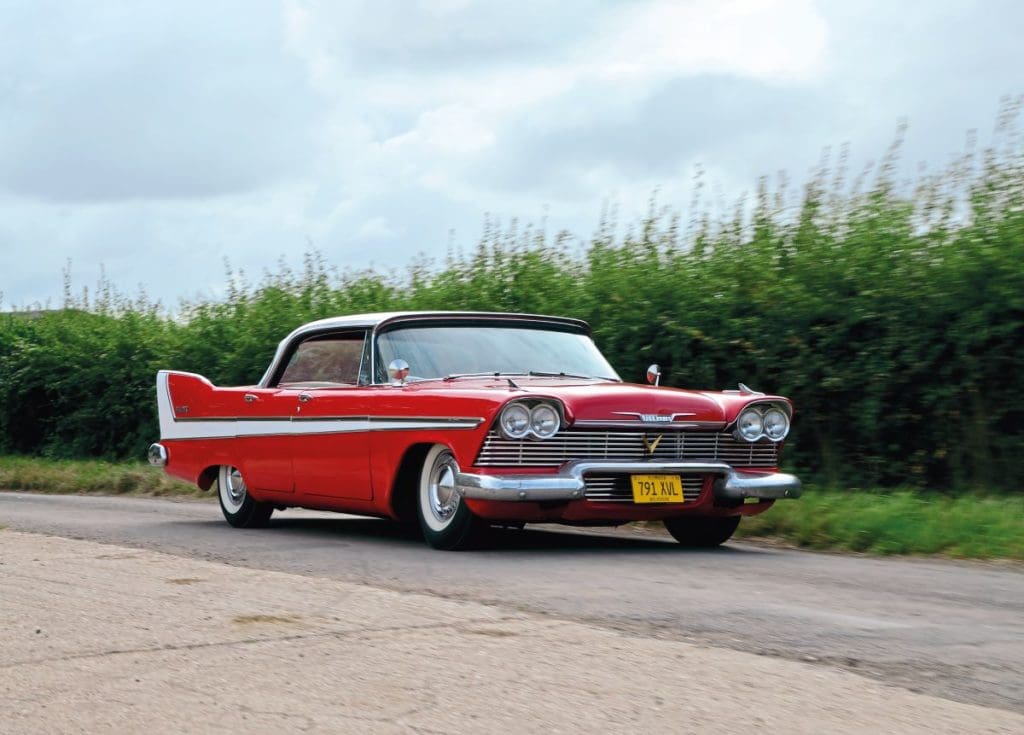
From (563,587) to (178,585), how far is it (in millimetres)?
1815

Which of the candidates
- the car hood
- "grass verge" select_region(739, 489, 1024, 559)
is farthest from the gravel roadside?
"grass verge" select_region(739, 489, 1024, 559)

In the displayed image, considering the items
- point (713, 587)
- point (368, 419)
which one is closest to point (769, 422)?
point (713, 587)

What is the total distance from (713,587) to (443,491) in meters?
2.12

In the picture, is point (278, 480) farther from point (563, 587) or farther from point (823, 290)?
point (823, 290)

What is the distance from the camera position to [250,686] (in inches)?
177

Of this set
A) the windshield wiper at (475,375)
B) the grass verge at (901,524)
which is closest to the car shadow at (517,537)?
the grass verge at (901,524)

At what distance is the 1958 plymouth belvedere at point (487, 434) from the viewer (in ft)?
25.8

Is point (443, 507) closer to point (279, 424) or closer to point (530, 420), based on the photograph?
point (530, 420)

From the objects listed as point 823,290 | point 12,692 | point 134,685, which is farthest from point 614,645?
point 823,290

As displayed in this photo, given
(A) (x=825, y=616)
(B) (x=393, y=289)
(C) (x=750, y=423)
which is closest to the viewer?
(A) (x=825, y=616)

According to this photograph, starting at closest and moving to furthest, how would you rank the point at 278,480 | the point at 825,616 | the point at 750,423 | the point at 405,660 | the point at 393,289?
the point at 405,660, the point at 825,616, the point at 750,423, the point at 278,480, the point at 393,289

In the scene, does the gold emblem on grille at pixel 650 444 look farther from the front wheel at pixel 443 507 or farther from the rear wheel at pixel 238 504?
the rear wheel at pixel 238 504

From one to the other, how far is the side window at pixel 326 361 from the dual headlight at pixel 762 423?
2.50 metres

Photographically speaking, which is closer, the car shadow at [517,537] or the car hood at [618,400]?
the car hood at [618,400]
